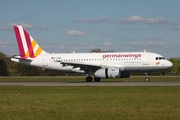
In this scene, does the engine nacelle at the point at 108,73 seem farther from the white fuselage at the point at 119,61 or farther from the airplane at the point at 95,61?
the white fuselage at the point at 119,61

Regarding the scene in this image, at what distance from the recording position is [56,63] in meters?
52.2

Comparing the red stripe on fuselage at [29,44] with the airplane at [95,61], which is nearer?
the airplane at [95,61]

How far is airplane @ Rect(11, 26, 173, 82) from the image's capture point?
157ft

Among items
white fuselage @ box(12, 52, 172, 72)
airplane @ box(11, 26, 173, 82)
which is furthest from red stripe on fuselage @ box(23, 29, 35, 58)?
white fuselage @ box(12, 52, 172, 72)

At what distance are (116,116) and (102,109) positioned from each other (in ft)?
7.42

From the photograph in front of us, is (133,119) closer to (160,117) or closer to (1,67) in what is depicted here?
(160,117)

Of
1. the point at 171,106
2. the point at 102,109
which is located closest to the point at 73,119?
the point at 102,109

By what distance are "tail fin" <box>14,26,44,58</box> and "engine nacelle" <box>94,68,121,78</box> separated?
36.3 ft

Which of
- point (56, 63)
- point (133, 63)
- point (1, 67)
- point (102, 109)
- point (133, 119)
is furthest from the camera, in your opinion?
point (1, 67)

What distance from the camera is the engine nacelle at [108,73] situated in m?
46.1

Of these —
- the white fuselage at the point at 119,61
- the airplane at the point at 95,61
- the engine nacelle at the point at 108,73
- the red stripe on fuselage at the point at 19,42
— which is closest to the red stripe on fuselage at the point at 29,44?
the airplane at the point at 95,61

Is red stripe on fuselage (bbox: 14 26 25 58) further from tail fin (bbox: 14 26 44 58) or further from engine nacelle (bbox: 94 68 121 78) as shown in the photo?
engine nacelle (bbox: 94 68 121 78)

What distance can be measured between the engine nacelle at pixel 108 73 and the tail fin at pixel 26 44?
→ 11.1 metres

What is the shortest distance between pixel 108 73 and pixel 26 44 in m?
14.5
